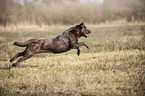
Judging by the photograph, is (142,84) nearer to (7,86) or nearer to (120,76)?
(120,76)

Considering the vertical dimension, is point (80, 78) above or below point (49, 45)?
below

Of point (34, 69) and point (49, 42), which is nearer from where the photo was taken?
point (49, 42)

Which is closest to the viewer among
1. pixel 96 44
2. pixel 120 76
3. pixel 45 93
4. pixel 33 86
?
pixel 45 93

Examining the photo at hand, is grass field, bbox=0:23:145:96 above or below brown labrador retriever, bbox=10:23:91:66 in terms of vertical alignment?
below

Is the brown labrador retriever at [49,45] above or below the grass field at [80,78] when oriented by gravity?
above

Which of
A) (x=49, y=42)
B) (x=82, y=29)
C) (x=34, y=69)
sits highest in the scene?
(x=82, y=29)

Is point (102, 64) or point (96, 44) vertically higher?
point (96, 44)

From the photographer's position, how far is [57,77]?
191 inches

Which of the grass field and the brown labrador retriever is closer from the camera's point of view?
the grass field

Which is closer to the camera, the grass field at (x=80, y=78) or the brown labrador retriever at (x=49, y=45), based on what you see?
the grass field at (x=80, y=78)

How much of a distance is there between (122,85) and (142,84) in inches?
20.4

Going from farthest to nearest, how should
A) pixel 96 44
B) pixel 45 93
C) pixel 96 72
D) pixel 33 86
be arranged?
1. pixel 96 44
2. pixel 96 72
3. pixel 33 86
4. pixel 45 93

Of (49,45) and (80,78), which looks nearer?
(80,78)

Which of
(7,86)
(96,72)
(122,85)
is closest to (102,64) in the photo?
(96,72)
